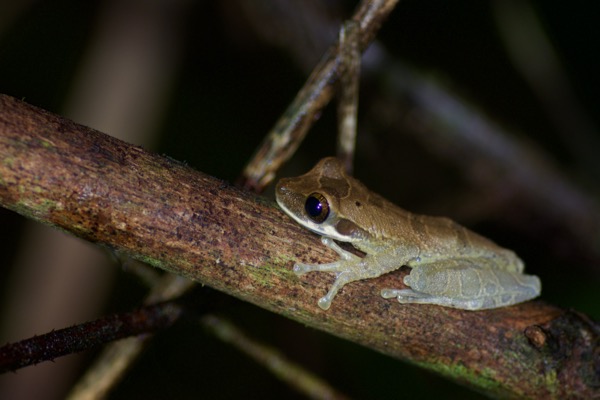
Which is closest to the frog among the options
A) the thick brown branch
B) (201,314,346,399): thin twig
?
the thick brown branch

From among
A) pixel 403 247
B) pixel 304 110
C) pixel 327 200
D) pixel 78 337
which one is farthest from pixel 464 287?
pixel 78 337

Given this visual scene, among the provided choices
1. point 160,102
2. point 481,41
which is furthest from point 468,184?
point 160,102

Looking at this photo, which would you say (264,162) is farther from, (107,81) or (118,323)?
(107,81)

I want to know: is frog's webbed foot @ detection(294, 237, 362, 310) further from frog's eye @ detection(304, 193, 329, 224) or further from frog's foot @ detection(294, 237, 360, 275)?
frog's eye @ detection(304, 193, 329, 224)

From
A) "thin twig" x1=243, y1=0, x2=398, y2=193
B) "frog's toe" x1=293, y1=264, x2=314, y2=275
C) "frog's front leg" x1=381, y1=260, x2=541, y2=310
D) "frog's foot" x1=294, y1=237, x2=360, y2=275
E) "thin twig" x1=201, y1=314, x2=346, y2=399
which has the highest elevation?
"thin twig" x1=243, y1=0, x2=398, y2=193

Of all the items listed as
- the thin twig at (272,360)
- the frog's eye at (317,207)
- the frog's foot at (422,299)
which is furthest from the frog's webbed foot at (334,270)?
the thin twig at (272,360)

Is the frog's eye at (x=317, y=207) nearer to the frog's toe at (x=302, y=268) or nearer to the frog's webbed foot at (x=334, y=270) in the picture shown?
the frog's webbed foot at (x=334, y=270)

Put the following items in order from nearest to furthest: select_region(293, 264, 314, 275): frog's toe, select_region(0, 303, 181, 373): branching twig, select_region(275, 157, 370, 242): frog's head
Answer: select_region(0, 303, 181, 373): branching twig, select_region(293, 264, 314, 275): frog's toe, select_region(275, 157, 370, 242): frog's head

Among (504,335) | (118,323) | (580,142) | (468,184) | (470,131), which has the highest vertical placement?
(580,142)
